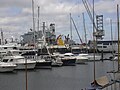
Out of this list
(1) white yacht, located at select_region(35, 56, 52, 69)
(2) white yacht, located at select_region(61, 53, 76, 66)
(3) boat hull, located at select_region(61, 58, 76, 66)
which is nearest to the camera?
(1) white yacht, located at select_region(35, 56, 52, 69)

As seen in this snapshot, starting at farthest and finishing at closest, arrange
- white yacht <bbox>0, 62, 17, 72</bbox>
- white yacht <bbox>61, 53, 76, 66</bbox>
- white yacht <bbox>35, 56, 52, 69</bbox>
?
white yacht <bbox>61, 53, 76, 66</bbox> → white yacht <bbox>35, 56, 52, 69</bbox> → white yacht <bbox>0, 62, 17, 72</bbox>

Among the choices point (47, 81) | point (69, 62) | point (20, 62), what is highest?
point (20, 62)

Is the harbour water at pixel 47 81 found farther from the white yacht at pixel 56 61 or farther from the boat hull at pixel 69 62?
the boat hull at pixel 69 62

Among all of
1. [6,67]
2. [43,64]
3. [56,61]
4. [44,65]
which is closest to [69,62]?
[56,61]

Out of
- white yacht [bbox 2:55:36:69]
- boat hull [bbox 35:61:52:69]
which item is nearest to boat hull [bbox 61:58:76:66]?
boat hull [bbox 35:61:52:69]

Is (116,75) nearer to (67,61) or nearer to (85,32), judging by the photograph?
(67,61)

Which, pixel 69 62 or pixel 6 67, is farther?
pixel 69 62

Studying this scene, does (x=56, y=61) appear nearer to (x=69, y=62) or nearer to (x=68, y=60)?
(x=69, y=62)

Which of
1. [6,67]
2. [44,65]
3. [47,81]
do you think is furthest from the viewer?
[44,65]

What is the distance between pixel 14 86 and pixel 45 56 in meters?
47.1

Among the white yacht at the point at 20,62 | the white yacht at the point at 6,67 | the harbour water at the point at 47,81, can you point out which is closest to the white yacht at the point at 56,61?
the white yacht at the point at 20,62

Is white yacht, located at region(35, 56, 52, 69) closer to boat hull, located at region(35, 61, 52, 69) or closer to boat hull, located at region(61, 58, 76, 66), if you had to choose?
boat hull, located at region(35, 61, 52, 69)

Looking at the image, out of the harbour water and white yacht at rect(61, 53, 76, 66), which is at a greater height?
white yacht at rect(61, 53, 76, 66)

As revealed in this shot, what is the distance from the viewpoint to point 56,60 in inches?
4281
